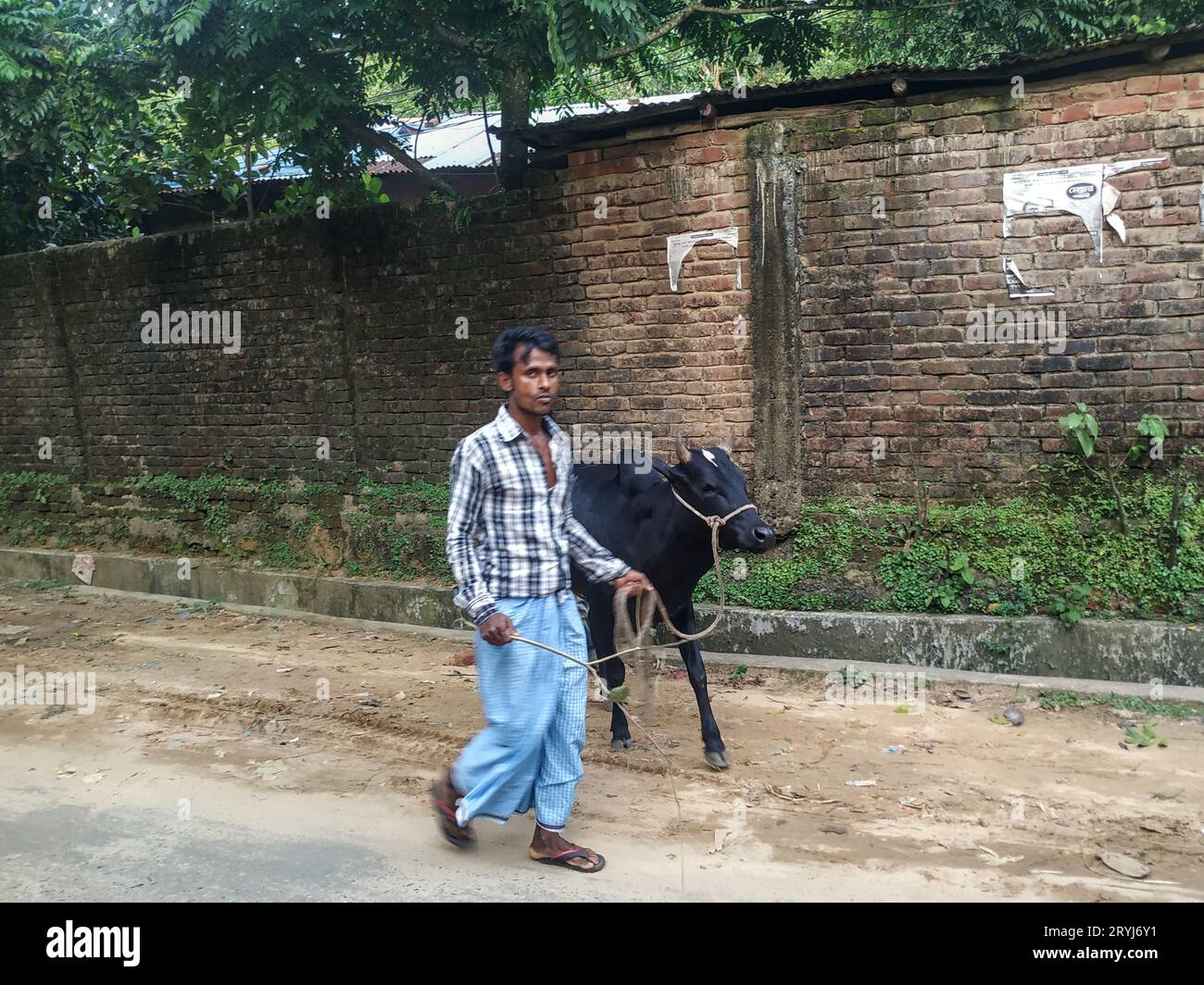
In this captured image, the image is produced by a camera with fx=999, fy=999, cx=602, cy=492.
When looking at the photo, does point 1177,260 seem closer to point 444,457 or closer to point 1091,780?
point 1091,780

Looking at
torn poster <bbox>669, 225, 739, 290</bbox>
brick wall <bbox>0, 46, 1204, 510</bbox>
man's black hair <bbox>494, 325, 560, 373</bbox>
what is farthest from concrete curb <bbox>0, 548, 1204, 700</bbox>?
man's black hair <bbox>494, 325, 560, 373</bbox>

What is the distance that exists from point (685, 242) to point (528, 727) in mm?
3835

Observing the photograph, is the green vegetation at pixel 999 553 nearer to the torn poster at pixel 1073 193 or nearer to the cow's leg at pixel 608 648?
the torn poster at pixel 1073 193

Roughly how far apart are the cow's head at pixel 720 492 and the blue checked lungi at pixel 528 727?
99 cm

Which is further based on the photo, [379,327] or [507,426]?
[379,327]

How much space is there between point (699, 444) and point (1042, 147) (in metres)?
2.56

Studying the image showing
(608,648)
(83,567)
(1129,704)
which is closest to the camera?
(608,648)

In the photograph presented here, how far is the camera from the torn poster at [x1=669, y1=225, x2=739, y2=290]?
6.19m
